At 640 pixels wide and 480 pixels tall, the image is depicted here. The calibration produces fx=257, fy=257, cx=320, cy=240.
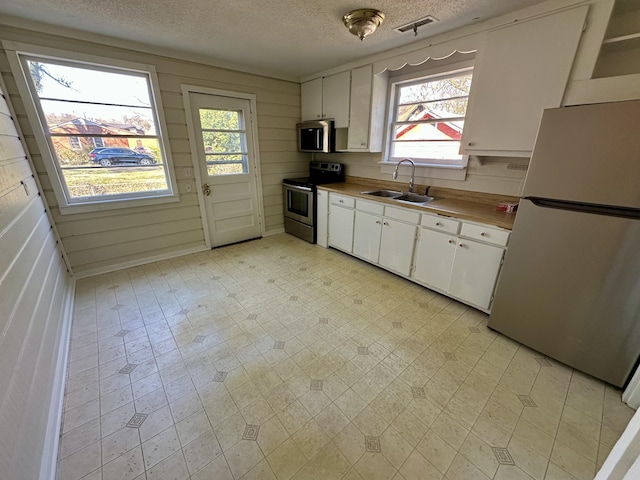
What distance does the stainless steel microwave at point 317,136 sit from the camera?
3603 mm

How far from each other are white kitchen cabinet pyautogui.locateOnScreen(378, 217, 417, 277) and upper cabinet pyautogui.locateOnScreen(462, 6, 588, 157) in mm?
909

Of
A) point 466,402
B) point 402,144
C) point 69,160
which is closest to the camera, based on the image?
point 466,402

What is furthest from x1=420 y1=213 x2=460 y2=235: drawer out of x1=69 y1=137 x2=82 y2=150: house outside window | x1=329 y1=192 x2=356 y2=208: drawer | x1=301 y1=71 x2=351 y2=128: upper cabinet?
x1=69 y1=137 x2=82 y2=150: house outside window

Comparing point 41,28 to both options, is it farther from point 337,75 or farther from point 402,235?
point 402,235

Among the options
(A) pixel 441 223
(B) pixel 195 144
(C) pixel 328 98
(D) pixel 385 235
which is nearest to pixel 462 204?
(A) pixel 441 223

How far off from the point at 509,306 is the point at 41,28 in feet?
15.0

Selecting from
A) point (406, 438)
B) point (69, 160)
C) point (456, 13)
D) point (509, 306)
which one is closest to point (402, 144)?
point (456, 13)

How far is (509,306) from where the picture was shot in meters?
2.00

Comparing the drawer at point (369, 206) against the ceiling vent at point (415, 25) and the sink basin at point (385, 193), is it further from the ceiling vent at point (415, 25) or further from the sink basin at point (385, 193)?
the ceiling vent at point (415, 25)

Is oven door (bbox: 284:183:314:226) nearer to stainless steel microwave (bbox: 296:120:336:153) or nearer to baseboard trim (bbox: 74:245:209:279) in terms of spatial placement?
stainless steel microwave (bbox: 296:120:336:153)

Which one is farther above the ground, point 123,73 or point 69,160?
point 123,73

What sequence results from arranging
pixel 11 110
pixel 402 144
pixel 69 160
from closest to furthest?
pixel 11 110, pixel 69 160, pixel 402 144

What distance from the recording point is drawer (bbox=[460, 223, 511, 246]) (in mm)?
2025

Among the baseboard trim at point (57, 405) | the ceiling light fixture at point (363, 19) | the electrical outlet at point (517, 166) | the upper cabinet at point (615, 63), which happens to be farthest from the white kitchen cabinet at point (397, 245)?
the baseboard trim at point (57, 405)
